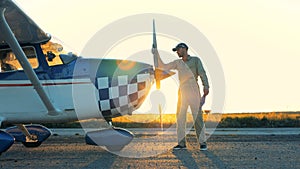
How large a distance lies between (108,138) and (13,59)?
2.29 metres

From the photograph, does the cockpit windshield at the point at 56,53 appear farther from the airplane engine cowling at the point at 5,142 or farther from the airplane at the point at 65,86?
the airplane engine cowling at the point at 5,142

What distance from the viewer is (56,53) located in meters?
10.6

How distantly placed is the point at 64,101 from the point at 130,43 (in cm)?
163

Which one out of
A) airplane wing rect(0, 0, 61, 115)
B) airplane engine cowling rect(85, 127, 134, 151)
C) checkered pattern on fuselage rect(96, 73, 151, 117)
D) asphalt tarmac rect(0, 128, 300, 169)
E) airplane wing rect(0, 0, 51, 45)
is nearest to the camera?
asphalt tarmac rect(0, 128, 300, 169)

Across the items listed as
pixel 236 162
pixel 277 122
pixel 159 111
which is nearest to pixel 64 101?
pixel 159 111

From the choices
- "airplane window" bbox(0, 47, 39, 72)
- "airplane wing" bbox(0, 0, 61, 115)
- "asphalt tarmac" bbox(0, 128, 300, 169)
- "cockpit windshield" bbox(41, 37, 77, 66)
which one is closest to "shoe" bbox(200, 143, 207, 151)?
"asphalt tarmac" bbox(0, 128, 300, 169)

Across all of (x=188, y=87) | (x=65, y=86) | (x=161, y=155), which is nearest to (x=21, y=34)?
(x=65, y=86)

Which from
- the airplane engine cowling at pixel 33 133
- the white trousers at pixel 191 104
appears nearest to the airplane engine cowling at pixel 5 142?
the airplane engine cowling at pixel 33 133

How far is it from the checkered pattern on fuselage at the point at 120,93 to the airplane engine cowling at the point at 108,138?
1.21 feet

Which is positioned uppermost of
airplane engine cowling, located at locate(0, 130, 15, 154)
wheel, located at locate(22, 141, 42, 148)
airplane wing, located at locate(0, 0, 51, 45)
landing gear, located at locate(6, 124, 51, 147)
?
airplane wing, located at locate(0, 0, 51, 45)

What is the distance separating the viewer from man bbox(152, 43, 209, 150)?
1063cm

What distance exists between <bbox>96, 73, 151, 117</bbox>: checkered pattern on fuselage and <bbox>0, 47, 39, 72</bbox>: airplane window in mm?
1265

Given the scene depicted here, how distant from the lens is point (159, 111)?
422 inches

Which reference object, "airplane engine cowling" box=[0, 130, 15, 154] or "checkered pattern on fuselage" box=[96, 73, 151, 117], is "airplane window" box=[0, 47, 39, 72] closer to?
"checkered pattern on fuselage" box=[96, 73, 151, 117]
